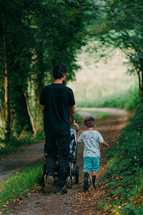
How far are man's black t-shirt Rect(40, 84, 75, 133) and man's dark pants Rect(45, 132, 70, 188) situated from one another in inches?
5.0

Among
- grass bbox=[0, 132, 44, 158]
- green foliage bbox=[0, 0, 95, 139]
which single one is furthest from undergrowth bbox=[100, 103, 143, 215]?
grass bbox=[0, 132, 44, 158]

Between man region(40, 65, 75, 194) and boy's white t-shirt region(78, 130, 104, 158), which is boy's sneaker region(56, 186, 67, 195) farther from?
boy's white t-shirt region(78, 130, 104, 158)

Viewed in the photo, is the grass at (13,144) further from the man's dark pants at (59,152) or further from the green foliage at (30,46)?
the man's dark pants at (59,152)

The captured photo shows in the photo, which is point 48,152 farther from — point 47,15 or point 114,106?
point 114,106

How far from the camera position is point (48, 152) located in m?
5.41

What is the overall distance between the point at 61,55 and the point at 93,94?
24.2m

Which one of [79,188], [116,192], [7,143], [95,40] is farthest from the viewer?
[95,40]

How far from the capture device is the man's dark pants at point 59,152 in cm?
530

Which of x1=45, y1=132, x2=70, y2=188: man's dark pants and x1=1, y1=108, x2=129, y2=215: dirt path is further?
Answer: x1=45, y1=132, x2=70, y2=188: man's dark pants

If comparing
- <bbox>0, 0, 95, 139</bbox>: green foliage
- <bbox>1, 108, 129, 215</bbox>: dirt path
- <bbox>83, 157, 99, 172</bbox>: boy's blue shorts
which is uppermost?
<bbox>0, 0, 95, 139</bbox>: green foliage

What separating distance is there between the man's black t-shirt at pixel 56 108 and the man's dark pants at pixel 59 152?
128 mm

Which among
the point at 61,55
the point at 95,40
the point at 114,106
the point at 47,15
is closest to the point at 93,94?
the point at 114,106

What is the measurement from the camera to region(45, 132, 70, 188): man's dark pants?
5301 mm

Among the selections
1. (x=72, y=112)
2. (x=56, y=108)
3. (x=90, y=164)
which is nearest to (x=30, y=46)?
(x=72, y=112)
